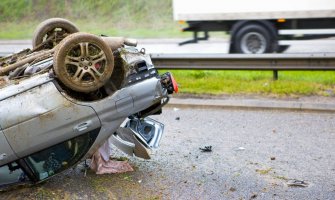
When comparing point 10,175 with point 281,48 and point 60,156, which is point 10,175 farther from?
point 281,48

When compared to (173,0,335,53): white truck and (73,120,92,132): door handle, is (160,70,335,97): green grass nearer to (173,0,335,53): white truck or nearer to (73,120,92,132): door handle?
(173,0,335,53): white truck

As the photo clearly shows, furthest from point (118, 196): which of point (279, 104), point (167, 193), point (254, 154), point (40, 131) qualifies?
point (279, 104)

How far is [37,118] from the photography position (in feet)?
16.4

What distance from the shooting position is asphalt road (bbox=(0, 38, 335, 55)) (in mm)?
13417

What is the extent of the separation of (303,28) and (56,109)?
28.7 feet

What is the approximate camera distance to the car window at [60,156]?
17.1 feet

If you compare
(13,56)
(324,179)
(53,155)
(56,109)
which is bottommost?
(324,179)

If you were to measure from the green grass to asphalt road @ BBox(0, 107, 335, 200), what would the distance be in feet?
3.64

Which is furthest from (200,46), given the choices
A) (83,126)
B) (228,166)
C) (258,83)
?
(83,126)

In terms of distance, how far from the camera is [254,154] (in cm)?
634

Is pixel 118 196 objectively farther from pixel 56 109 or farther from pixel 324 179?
pixel 324 179

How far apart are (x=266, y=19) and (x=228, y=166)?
23.4ft

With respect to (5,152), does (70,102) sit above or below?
above

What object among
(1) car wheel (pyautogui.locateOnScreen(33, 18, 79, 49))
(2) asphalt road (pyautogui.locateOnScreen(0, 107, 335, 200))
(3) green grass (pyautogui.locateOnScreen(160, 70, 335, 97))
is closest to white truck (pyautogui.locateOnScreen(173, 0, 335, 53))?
(3) green grass (pyautogui.locateOnScreen(160, 70, 335, 97))
